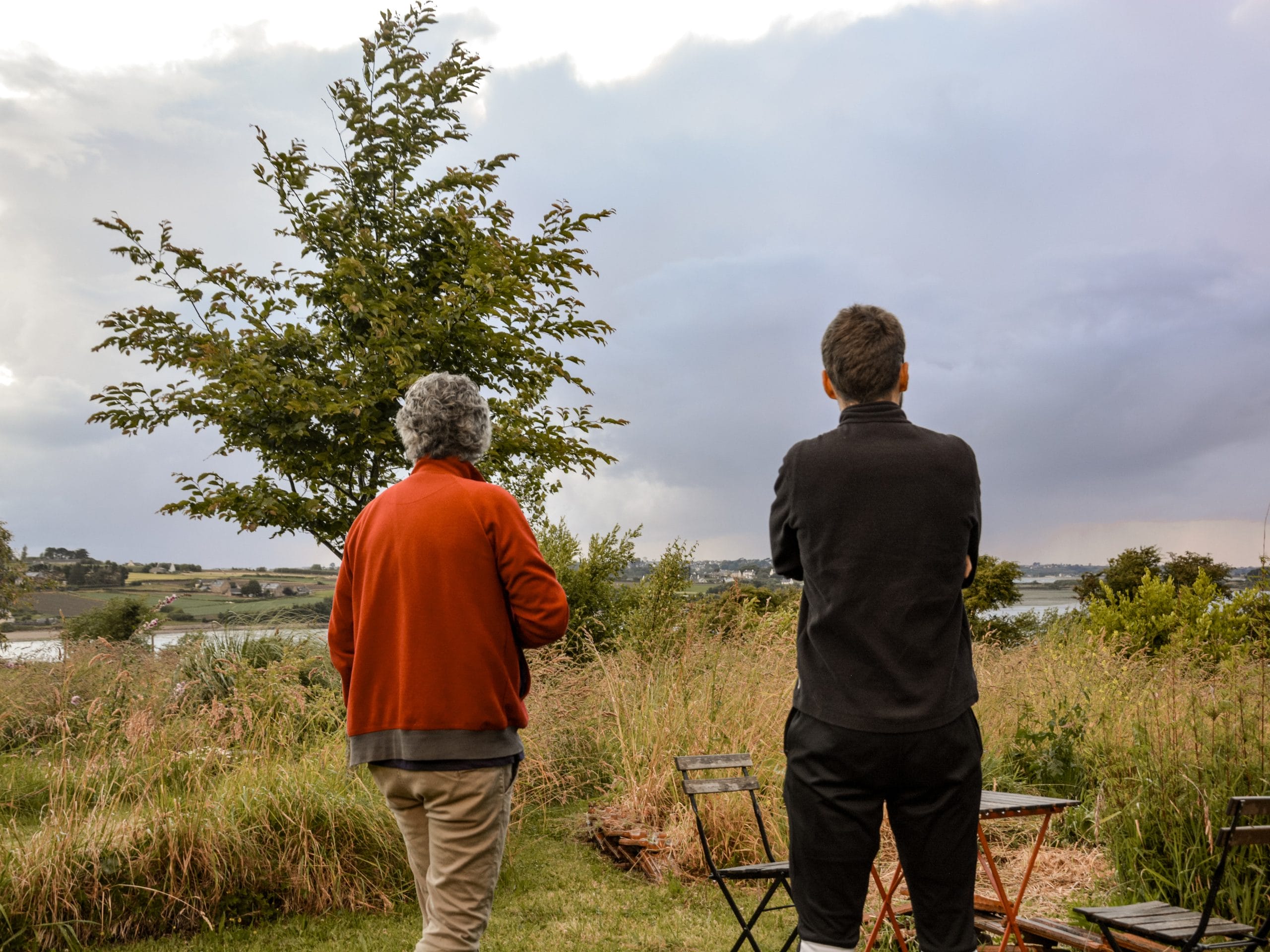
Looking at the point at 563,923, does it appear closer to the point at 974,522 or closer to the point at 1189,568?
the point at 974,522

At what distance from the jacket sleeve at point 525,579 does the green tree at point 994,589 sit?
52.7 ft

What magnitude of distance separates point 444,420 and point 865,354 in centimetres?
132

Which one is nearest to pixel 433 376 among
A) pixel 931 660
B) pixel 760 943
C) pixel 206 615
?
pixel 931 660

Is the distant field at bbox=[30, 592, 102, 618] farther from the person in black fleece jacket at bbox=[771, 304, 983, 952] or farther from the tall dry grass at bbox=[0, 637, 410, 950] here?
the person in black fleece jacket at bbox=[771, 304, 983, 952]

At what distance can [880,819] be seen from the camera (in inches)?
87.5

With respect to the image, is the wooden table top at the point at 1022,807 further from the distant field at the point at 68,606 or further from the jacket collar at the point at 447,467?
the distant field at the point at 68,606

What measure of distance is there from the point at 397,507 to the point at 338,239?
4.92m

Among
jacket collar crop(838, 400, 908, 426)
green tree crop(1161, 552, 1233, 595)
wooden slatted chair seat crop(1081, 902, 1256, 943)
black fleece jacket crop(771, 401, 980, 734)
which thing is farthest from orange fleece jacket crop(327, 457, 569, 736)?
green tree crop(1161, 552, 1233, 595)

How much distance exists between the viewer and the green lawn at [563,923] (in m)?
4.22

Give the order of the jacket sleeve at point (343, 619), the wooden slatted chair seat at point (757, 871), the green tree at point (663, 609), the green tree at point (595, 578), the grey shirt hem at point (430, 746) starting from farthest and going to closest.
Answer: the green tree at point (595, 578) → the green tree at point (663, 609) → the wooden slatted chair seat at point (757, 871) → the jacket sleeve at point (343, 619) → the grey shirt hem at point (430, 746)

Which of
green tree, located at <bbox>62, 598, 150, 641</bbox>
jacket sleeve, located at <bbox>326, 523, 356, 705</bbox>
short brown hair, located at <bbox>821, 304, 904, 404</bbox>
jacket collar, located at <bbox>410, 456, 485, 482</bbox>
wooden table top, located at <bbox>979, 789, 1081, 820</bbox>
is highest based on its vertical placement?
short brown hair, located at <bbox>821, 304, 904, 404</bbox>

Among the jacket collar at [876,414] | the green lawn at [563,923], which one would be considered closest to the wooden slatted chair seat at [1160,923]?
the green lawn at [563,923]

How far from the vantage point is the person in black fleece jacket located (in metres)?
2.09

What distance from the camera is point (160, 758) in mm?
4879
